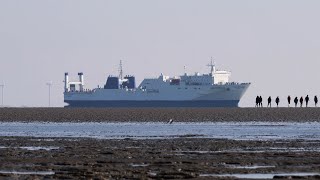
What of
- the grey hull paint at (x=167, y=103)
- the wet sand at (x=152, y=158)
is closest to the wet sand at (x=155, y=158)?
the wet sand at (x=152, y=158)

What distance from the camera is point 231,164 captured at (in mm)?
23469

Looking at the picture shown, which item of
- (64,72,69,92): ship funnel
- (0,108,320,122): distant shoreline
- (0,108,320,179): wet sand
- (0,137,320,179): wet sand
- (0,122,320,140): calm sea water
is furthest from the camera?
(64,72,69,92): ship funnel

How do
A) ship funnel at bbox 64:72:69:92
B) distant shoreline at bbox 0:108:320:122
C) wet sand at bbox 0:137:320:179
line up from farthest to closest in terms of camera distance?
1. ship funnel at bbox 64:72:69:92
2. distant shoreline at bbox 0:108:320:122
3. wet sand at bbox 0:137:320:179

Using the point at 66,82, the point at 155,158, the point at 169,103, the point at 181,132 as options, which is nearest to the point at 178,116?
the point at 181,132

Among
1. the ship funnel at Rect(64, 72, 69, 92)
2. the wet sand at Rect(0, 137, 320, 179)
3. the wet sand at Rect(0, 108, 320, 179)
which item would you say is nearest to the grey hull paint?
the ship funnel at Rect(64, 72, 69, 92)

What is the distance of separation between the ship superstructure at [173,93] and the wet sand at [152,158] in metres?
116

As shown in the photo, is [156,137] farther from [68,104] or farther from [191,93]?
[68,104]

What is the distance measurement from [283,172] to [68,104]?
14161 centimetres

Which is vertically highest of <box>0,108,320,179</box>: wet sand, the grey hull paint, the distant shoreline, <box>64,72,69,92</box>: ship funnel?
<box>64,72,69,92</box>: ship funnel

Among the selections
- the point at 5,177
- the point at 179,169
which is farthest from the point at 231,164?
the point at 5,177

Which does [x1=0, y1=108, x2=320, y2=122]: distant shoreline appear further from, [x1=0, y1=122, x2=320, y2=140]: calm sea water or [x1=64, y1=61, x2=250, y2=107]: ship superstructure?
[x1=64, y1=61, x2=250, y2=107]: ship superstructure

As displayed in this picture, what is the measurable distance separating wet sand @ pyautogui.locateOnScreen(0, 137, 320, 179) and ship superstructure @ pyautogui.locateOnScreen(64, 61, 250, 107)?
116 meters

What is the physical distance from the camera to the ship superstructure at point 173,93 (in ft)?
495

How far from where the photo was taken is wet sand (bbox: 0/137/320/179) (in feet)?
69.7
